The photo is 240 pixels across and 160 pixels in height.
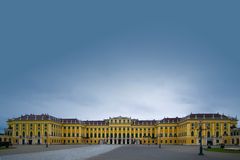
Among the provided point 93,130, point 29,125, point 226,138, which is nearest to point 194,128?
point 226,138

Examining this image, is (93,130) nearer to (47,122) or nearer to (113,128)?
(113,128)

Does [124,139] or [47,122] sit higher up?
[47,122]

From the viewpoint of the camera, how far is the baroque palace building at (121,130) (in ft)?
381

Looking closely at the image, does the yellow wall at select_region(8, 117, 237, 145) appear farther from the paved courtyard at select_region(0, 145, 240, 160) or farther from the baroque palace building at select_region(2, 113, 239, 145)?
the paved courtyard at select_region(0, 145, 240, 160)

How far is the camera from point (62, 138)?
14238 centimetres

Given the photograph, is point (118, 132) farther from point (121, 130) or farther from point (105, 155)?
point (105, 155)

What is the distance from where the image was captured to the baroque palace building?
11600 centimetres

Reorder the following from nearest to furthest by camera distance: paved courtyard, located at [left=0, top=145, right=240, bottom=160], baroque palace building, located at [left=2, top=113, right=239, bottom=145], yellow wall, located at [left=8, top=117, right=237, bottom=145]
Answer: paved courtyard, located at [left=0, top=145, right=240, bottom=160] → baroque palace building, located at [left=2, top=113, right=239, bottom=145] → yellow wall, located at [left=8, top=117, right=237, bottom=145]

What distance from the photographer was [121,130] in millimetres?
148625

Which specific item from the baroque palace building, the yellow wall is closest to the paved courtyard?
the baroque palace building

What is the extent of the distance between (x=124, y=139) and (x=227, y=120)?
50.1m

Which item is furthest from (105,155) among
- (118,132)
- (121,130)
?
(118,132)

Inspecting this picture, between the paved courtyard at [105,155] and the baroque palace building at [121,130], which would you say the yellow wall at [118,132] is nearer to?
the baroque palace building at [121,130]

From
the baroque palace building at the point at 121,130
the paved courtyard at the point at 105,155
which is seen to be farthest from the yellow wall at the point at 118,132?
the paved courtyard at the point at 105,155
